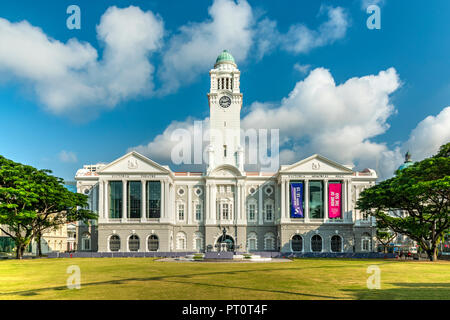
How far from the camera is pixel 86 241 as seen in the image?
71.2m

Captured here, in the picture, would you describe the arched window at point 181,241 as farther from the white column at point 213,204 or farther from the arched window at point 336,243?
the arched window at point 336,243

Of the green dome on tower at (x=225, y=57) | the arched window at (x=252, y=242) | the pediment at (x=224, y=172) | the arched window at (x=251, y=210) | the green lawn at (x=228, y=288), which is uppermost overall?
the green dome on tower at (x=225, y=57)

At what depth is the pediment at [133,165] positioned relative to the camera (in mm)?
67000

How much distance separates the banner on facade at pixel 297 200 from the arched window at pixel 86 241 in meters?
33.9

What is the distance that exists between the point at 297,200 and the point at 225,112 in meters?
21.0

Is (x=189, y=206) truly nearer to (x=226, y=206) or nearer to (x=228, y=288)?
(x=226, y=206)

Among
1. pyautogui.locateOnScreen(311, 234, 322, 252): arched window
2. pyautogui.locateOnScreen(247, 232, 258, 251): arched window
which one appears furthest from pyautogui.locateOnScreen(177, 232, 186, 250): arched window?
pyautogui.locateOnScreen(311, 234, 322, 252): arched window

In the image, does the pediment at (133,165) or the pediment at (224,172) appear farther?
the pediment at (224,172)

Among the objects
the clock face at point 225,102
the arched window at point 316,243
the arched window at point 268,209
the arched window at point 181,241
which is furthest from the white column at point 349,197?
the arched window at point 181,241

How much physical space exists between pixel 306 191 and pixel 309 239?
7474 millimetres

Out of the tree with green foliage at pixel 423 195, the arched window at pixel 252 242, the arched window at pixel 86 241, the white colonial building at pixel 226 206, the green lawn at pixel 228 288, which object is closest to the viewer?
the green lawn at pixel 228 288

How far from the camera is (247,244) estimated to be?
70.2m

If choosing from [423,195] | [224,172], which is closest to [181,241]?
[224,172]

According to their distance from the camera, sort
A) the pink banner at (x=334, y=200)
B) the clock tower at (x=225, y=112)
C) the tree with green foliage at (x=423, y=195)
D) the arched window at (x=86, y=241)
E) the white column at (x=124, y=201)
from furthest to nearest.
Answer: the clock tower at (x=225, y=112) → the arched window at (x=86, y=241) → the white column at (x=124, y=201) → the pink banner at (x=334, y=200) → the tree with green foliage at (x=423, y=195)
